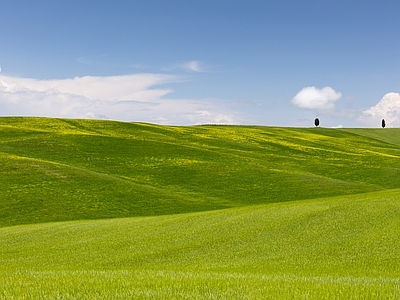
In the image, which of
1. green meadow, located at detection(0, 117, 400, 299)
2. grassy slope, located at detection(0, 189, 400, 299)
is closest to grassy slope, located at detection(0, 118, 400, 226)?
green meadow, located at detection(0, 117, 400, 299)

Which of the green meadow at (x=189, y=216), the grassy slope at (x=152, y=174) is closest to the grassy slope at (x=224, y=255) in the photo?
the green meadow at (x=189, y=216)

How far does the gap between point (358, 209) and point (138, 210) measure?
2322cm

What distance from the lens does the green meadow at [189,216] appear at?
11000 millimetres

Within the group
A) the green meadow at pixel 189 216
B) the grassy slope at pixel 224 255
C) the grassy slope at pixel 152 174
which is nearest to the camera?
the grassy slope at pixel 224 255

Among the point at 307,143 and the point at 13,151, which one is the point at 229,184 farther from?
the point at 307,143

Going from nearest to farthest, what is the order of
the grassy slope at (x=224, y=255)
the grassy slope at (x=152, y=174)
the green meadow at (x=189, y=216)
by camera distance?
the grassy slope at (x=224, y=255) → the green meadow at (x=189, y=216) → the grassy slope at (x=152, y=174)

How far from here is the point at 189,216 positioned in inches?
1264

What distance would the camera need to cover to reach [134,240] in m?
24.9

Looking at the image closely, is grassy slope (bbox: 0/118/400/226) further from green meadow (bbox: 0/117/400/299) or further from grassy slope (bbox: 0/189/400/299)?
grassy slope (bbox: 0/189/400/299)

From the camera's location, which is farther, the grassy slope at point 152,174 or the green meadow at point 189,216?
the grassy slope at point 152,174

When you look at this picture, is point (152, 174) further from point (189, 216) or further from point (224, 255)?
point (224, 255)

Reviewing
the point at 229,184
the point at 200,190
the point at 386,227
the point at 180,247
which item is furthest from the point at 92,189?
the point at 386,227

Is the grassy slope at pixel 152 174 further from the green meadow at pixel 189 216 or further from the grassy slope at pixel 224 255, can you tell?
the grassy slope at pixel 224 255

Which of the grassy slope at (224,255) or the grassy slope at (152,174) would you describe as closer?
the grassy slope at (224,255)
